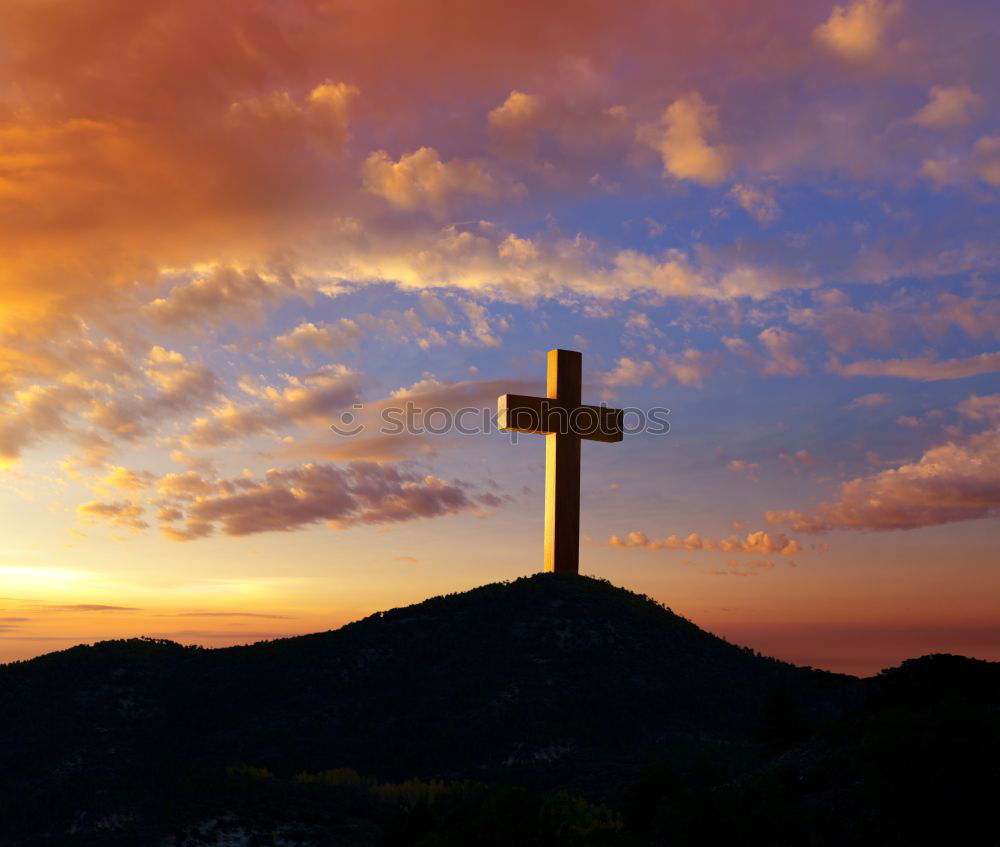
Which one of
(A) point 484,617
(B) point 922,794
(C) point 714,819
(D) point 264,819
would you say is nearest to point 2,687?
(A) point 484,617

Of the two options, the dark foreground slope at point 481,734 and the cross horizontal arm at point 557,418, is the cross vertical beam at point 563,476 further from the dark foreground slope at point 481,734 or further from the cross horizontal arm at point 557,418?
the dark foreground slope at point 481,734

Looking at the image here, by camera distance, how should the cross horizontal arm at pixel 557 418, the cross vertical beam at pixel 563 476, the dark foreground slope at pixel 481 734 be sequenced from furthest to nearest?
the cross vertical beam at pixel 563 476 → the cross horizontal arm at pixel 557 418 → the dark foreground slope at pixel 481 734

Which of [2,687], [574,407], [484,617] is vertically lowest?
[2,687]

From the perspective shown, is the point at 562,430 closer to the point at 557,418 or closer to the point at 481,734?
the point at 557,418

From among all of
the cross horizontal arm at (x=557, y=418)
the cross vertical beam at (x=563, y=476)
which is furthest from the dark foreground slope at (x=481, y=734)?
the cross horizontal arm at (x=557, y=418)

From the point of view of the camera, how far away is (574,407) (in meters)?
31.1

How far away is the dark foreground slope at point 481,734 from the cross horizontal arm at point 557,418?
180 inches

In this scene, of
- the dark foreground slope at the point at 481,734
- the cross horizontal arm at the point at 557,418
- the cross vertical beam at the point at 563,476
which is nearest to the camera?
the dark foreground slope at the point at 481,734

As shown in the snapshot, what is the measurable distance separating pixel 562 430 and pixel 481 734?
10.3m

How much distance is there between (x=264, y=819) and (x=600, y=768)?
685 centimetres

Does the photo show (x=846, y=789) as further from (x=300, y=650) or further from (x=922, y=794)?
(x=300, y=650)

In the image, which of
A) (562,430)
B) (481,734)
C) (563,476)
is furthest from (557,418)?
(481,734)

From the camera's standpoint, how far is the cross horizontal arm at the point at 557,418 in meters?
29.9

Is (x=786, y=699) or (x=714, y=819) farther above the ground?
(x=786, y=699)
